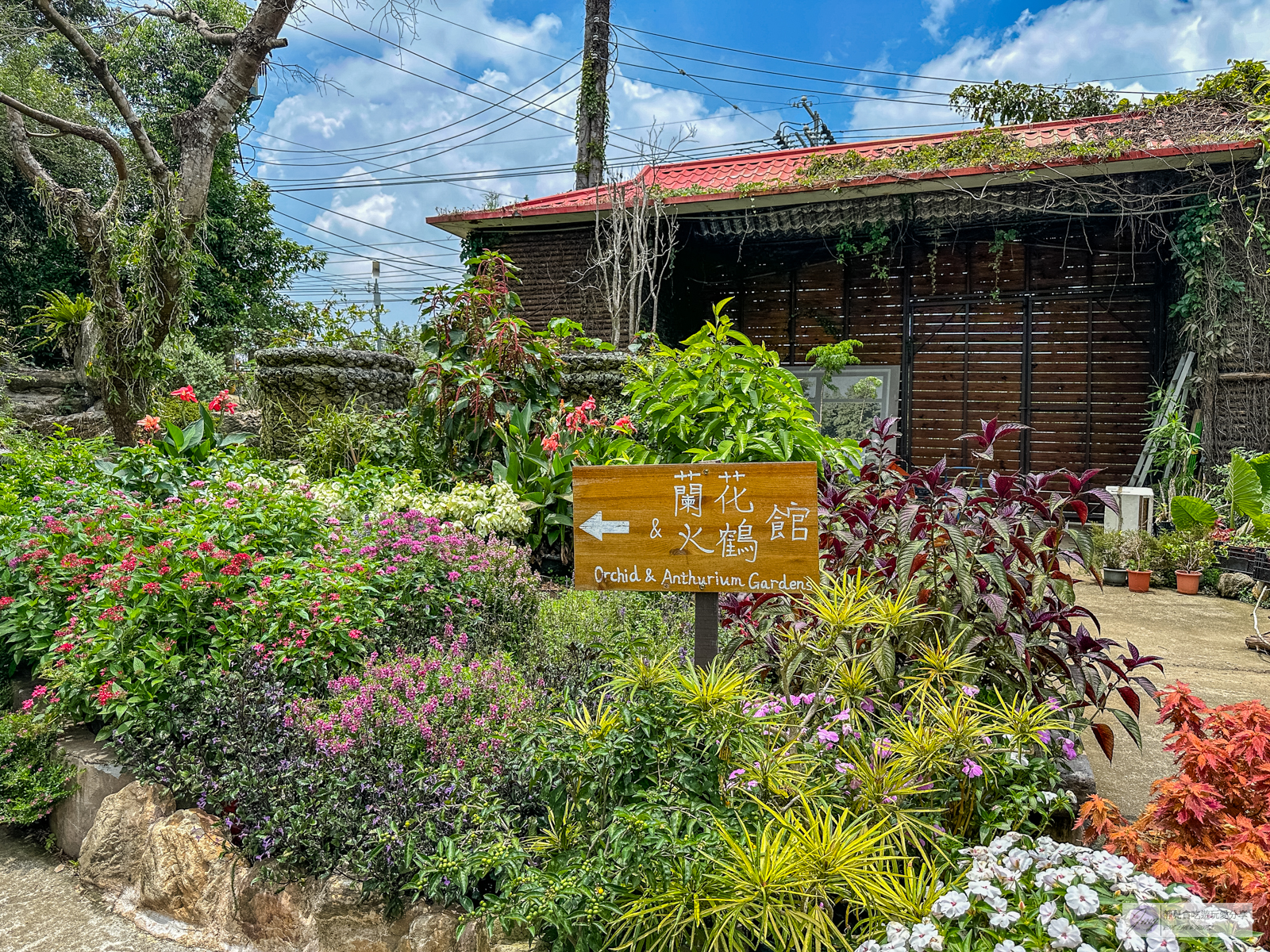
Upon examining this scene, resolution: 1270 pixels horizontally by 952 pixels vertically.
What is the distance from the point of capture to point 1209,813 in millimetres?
1637

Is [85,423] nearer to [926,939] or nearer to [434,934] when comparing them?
[434,934]

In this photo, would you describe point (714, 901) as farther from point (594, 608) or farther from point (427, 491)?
point (427, 491)

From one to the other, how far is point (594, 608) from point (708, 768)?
169 centimetres

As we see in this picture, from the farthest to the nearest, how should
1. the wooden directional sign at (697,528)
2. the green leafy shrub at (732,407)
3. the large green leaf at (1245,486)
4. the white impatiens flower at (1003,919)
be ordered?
the large green leaf at (1245,486) < the green leafy shrub at (732,407) < the wooden directional sign at (697,528) < the white impatiens flower at (1003,919)

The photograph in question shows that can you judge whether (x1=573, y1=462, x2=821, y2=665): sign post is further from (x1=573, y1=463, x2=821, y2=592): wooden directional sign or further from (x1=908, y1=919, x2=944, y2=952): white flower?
(x1=908, y1=919, x2=944, y2=952): white flower

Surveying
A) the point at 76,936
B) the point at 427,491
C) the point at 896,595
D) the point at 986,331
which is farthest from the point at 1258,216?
the point at 76,936

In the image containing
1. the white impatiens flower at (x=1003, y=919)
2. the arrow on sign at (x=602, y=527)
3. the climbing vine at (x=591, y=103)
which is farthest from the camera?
the climbing vine at (x=591, y=103)

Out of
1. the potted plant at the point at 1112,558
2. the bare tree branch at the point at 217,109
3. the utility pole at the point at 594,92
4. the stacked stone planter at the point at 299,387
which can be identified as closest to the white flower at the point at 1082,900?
the potted plant at the point at 1112,558

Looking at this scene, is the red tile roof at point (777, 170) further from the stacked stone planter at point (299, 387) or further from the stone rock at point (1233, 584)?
the stone rock at point (1233, 584)

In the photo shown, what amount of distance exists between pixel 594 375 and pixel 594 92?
795 cm

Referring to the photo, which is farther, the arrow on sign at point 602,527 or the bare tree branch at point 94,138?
the bare tree branch at point 94,138

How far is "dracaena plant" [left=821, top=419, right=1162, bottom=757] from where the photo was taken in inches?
84.5

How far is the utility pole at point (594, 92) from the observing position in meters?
12.4

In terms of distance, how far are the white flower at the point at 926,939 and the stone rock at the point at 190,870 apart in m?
1.88
